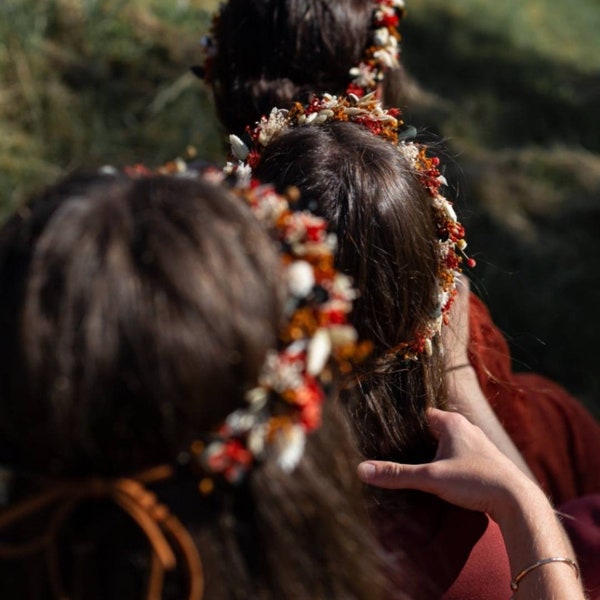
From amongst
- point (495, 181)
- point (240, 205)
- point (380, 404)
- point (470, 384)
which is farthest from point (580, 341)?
point (240, 205)

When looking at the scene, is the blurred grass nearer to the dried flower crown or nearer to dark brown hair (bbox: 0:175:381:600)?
the dried flower crown

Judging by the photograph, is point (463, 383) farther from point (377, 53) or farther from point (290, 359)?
point (290, 359)

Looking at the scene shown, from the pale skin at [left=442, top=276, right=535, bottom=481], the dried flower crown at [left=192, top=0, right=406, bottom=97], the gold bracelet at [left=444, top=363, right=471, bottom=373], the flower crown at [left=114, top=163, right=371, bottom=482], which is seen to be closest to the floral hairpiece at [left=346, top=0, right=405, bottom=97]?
the dried flower crown at [left=192, top=0, right=406, bottom=97]

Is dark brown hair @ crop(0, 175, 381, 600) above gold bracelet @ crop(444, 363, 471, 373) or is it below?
above

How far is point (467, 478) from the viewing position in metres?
1.52

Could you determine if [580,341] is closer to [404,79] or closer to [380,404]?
[404,79]

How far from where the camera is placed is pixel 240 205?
103 centimetres

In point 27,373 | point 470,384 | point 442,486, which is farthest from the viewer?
point 470,384

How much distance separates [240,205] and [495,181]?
13.1ft

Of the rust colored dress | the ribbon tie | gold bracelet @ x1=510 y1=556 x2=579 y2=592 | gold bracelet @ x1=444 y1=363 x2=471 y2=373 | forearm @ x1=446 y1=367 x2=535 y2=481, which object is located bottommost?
the rust colored dress

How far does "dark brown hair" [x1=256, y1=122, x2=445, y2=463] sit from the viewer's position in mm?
1612

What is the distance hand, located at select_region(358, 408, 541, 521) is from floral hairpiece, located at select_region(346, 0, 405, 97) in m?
1.14

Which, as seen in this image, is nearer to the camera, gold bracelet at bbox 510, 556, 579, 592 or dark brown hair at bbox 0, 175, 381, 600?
dark brown hair at bbox 0, 175, 381, 600

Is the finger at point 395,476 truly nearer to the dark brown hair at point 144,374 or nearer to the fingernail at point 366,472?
the fingernail at point 366,472
